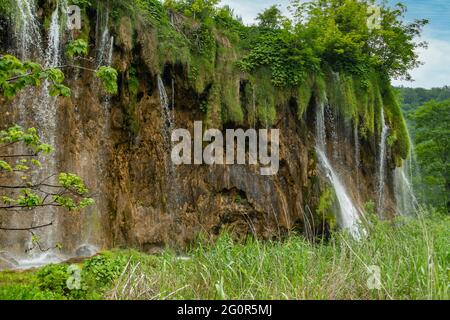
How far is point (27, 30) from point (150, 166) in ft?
14.5

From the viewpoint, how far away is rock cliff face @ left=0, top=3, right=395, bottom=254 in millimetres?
10359

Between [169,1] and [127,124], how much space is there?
466cm

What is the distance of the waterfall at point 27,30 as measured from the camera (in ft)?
31.7

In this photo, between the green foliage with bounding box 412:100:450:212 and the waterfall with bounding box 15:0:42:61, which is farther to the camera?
the green foliage with bounding box 412:100:450:212

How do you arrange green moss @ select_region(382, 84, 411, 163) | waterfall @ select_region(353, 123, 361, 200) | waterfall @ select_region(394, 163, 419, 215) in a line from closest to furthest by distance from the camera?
waterfall @ select_region(353, 123, 361, 200), green moss @ select_region(382, 84, 411, 163), waterfall @ select_region(394, 163, 419, 215)

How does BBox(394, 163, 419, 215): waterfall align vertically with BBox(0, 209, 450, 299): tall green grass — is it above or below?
below

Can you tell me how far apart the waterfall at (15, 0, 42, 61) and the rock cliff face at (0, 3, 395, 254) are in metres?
0.20

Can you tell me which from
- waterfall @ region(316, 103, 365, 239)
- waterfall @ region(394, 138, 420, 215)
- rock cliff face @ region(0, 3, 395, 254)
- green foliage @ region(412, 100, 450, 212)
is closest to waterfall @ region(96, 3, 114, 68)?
rock cliff face @ region(0, 3, 395, 254)

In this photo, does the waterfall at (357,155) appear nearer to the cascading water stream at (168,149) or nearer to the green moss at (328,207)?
the green moss at (328,207)

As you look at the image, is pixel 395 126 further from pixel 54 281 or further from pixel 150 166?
pixel 54 281

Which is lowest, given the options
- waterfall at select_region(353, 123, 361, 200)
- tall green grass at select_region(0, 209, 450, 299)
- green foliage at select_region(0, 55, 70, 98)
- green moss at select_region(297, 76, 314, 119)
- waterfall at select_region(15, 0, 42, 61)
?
tall green grass at select_region(0, 209, 450, 299)

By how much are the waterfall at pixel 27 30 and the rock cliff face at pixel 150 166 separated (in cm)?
20

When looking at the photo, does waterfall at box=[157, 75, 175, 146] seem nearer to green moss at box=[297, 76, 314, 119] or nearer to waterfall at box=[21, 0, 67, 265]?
waterfall at box=[21, 0, 67, 265]
